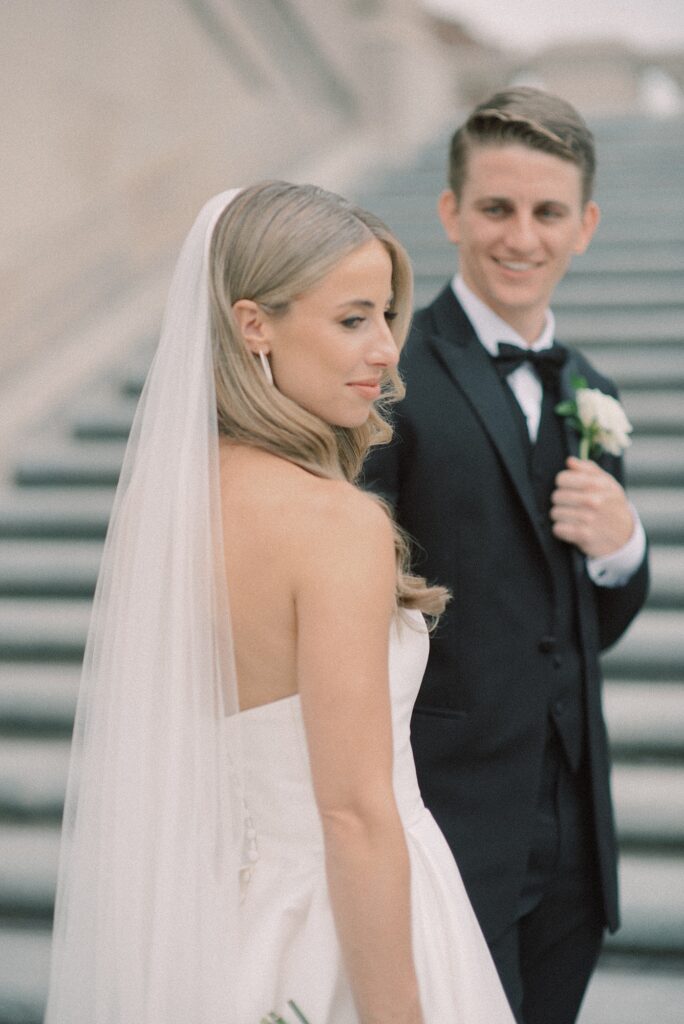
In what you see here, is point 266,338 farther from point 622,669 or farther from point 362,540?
point 622,669

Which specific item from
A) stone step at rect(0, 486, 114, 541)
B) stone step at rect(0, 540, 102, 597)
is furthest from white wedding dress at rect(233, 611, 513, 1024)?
stone step at rect(0, 486, 114, 541)

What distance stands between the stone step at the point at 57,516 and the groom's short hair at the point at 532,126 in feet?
8.89

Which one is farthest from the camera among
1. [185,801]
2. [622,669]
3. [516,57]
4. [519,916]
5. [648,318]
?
[516,57]

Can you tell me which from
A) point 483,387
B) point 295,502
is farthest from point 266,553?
point 483,387

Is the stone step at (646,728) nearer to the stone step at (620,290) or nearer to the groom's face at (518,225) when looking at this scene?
the groom's face at (518,225)

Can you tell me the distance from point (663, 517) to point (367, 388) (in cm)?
302

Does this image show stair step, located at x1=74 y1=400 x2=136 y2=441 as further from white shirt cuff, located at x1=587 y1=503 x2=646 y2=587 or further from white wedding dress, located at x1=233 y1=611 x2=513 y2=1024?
white wedding dress, located at x1=233 y1=611 x2=513 y2=1024

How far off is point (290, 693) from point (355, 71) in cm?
878

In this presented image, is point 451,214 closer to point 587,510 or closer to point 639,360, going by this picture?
point 587,510

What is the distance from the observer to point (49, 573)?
4.37m

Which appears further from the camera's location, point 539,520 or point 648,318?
point 648,318

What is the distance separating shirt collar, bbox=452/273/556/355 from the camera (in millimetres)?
2236

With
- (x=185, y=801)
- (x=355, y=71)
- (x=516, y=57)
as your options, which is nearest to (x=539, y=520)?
(x=185, y=801)

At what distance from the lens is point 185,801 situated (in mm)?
1591
